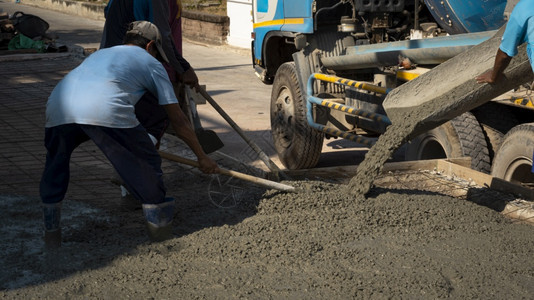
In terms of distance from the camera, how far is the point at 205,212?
4.82 meters

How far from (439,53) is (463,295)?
2374mm

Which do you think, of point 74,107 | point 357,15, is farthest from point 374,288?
point 357,15

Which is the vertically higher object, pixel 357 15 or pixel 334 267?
pixel 357 15

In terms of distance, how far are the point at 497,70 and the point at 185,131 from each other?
1.83 metres

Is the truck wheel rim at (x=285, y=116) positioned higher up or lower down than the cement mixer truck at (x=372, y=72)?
lower down

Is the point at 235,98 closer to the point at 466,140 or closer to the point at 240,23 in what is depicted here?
the point at 466,140

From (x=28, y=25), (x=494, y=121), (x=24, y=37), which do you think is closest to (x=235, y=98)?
(x=24, y=37)

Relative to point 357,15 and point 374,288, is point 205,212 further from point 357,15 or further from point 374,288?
point 357,15

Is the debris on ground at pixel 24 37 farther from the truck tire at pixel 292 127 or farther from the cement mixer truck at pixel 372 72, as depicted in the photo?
the truck tire at pixel 292 127

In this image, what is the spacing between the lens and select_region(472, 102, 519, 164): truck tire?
18.4 ft

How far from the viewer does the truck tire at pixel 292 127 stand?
22.9 ft

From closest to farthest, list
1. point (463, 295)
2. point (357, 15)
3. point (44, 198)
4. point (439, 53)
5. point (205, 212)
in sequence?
point (463, 295) < point (44, 198) < point (205, 212) < point (439, 53) < point (357, 15)

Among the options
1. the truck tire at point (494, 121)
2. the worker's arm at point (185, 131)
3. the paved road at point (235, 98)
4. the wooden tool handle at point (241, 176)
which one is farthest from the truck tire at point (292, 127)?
the worker's arm at point (185, 131)

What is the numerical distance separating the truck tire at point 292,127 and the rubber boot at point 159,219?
3.04 m
